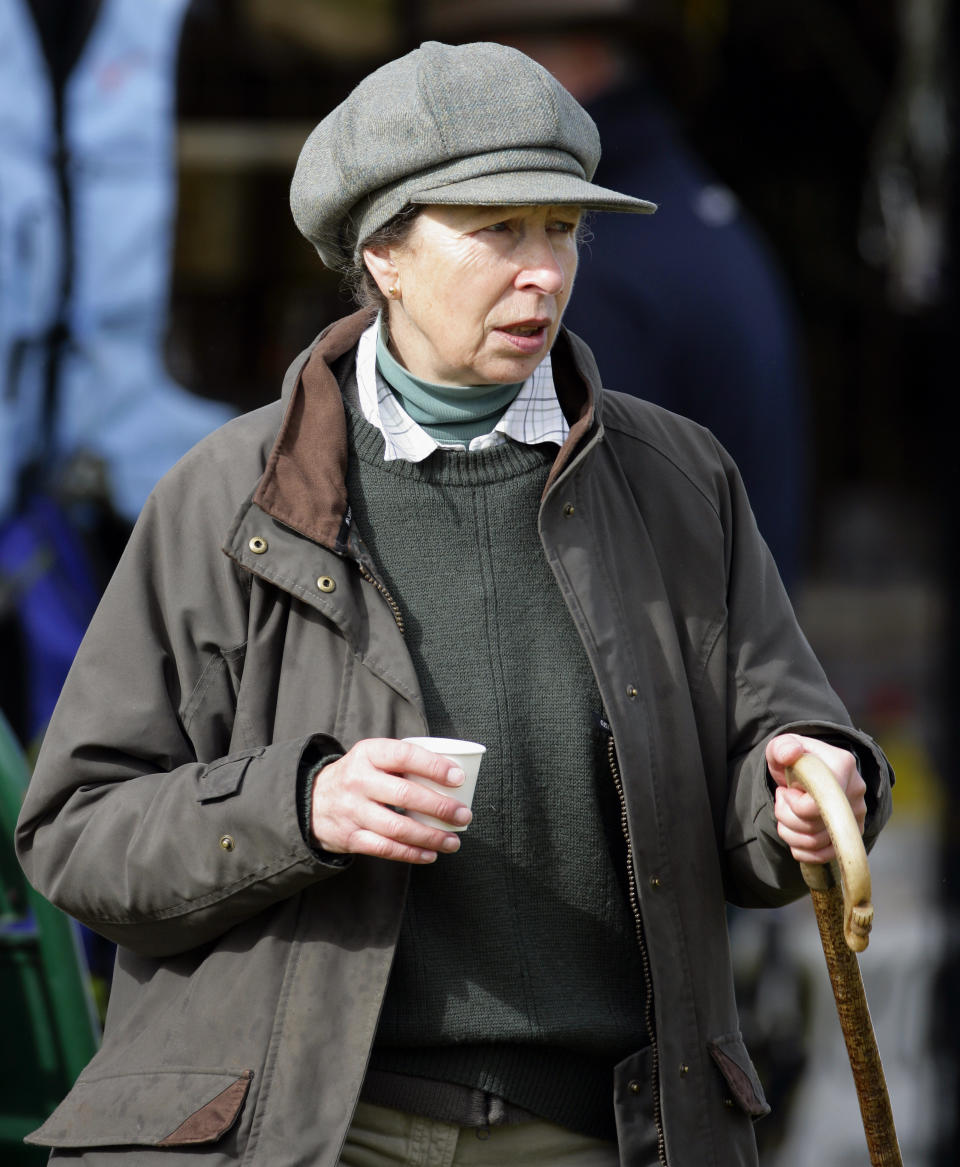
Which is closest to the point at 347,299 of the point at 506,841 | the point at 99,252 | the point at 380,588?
the point at 99,252

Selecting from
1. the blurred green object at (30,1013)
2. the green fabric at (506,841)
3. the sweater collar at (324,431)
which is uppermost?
the sweater collar at (324,431)

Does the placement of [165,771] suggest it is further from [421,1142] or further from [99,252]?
[99,252]

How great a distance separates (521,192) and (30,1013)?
1.36 metres

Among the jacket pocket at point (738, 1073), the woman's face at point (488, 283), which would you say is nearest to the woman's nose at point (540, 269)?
the woman's face at point (488, 283)

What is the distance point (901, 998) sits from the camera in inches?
176

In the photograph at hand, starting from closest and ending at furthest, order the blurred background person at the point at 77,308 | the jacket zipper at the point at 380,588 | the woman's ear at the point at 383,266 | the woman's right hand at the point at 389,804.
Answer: the woman's right hand at the point at 389,804 < the jacket zipper at the point at 380,588 < the woman's ear at the point at 383,266 < the blurred background person at the point at 77,308

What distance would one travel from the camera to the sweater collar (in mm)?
1931

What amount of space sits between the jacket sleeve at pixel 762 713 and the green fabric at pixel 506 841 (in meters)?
0.16

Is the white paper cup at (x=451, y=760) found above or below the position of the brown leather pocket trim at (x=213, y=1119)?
above

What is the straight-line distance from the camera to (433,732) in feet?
6.32

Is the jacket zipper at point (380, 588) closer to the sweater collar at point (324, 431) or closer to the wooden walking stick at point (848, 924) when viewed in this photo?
the sweater collar at point (324, 431)

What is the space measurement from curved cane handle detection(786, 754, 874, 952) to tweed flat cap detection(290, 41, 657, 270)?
0.67m

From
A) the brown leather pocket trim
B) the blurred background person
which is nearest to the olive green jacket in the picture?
the brown leather pocket trim

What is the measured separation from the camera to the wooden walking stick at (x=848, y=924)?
176 cm
